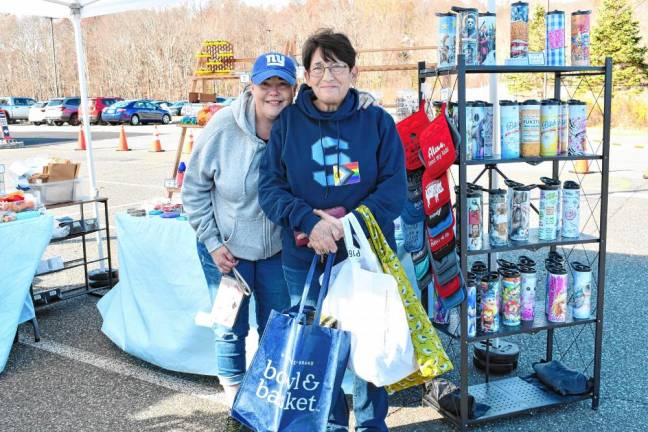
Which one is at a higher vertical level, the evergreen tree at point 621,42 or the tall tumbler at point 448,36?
the evergreen tree at point 621,42

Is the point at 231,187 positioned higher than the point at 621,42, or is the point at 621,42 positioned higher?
the point at 621,42

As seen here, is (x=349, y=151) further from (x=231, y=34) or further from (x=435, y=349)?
(x=231, y=34)

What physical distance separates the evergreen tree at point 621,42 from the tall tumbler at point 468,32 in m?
25.2

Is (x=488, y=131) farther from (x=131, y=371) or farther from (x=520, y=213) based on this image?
(x=131, y=371)

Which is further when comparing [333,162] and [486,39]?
[486,39]

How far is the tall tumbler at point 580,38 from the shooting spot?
300cm

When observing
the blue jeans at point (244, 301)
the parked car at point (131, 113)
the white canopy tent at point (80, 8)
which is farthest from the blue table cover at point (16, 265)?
the parked car at point (131, 113)

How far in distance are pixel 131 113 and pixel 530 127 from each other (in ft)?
93.1

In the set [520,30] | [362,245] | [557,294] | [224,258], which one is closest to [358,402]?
[362,245]

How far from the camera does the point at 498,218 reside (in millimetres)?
3027

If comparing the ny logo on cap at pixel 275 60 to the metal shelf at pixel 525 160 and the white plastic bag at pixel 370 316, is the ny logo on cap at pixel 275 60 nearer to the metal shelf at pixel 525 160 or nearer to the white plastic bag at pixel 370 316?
the white plastic bag at pixel 370 316

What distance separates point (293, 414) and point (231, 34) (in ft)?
204

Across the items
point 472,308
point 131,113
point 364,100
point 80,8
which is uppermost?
point 80,8

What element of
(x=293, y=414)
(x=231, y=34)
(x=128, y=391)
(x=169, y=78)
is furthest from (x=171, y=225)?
(x=231, y=34)
